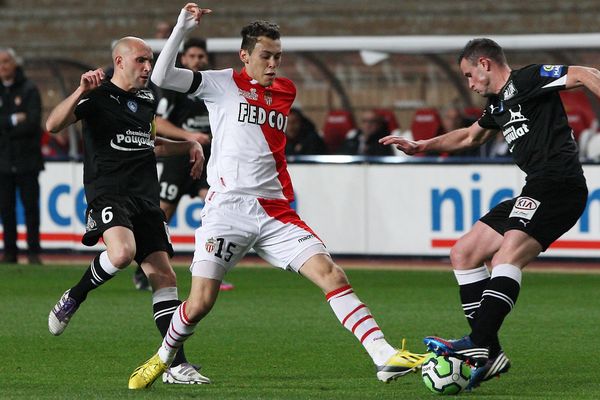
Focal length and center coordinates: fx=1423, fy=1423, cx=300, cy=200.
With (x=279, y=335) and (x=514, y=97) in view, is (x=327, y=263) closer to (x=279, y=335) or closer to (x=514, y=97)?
(x=514, y=97)

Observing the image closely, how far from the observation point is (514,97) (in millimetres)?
8180

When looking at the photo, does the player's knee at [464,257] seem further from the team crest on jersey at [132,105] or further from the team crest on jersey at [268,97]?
the team crest on jersey at [132,105]

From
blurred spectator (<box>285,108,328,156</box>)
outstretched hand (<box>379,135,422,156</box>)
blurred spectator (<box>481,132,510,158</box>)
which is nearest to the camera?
outstretched hand (<box>379,135,422,156</box>)

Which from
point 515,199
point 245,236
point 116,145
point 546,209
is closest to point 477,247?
point 515,199

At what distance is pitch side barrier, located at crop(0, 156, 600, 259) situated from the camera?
15.7 metres

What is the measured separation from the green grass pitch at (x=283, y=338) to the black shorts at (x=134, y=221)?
2.56 ft

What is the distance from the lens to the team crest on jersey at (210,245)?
787 centimetres

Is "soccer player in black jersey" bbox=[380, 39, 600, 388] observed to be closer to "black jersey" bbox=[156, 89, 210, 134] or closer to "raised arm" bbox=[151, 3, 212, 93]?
"raised arm" bbox=[151, 3, 212, 93]

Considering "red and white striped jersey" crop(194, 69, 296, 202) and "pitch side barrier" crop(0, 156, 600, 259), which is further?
"pitch side barrier" crop(0, 156, 600, 259)

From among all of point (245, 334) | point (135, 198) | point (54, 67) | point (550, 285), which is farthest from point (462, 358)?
point (54, 67)

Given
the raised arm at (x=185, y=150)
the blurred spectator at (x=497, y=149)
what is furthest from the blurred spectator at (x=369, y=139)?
the raised arm at (x=185, y=150)

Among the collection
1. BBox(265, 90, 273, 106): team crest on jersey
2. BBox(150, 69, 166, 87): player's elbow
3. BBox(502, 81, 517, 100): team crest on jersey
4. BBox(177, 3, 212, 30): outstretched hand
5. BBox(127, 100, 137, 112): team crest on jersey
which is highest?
BBox(177, 3, 212, 30): outstretched hand

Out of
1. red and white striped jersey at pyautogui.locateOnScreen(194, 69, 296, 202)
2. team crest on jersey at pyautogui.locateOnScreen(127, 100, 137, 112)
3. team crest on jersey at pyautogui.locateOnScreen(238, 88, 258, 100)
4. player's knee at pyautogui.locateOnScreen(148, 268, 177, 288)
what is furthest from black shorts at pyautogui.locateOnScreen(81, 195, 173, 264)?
team crest on jersey at pyautogui.locateOnScreen(238, 88, 258, 100)

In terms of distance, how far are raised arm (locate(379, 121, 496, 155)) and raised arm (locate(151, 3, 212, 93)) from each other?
133 cm
